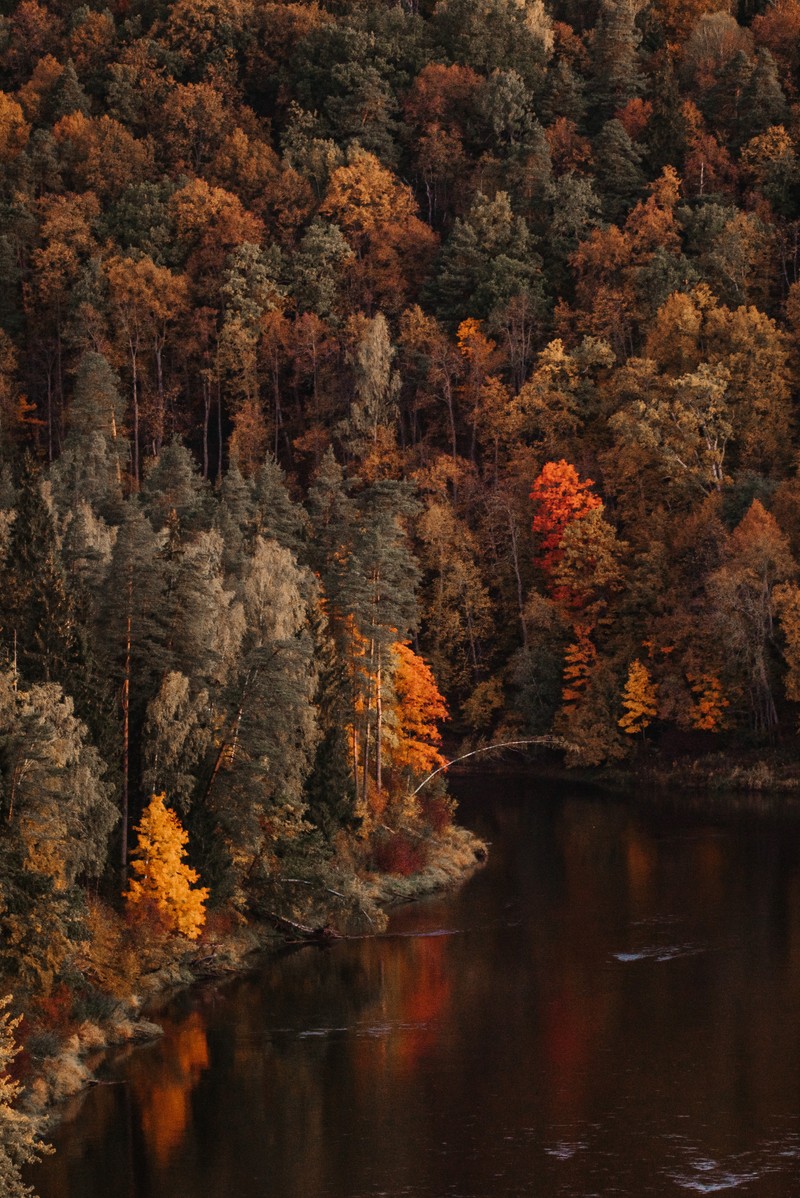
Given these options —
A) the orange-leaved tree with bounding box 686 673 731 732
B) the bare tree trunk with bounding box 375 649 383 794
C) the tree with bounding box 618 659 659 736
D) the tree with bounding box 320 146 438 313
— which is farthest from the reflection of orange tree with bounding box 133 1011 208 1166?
the tree with bounding box 320 146 438 313

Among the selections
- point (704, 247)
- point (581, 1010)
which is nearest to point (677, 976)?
point (581, 1010)

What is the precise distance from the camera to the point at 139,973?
49.9 m

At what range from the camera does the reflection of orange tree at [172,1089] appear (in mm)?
40219

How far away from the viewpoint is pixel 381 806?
70812 millimetres

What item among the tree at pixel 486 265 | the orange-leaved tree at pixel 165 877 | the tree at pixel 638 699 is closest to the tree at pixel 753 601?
the tree at pixel 638 699

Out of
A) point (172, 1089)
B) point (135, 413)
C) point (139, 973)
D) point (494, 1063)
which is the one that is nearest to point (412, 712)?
point (139, 973)

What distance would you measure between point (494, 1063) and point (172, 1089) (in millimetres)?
8132

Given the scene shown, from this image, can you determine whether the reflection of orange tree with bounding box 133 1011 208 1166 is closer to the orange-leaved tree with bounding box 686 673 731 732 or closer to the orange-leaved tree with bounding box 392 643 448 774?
the orange-leaved tree with bounding box 392 643 448 774

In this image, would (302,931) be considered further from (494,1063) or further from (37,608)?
(37,608)

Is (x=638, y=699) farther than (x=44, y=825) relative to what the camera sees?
Yes

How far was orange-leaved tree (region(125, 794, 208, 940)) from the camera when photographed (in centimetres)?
5162

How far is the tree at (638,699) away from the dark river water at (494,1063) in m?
29.2

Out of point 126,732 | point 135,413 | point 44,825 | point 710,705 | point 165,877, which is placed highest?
point 135,413

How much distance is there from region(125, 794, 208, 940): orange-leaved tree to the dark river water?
2.29 meters
